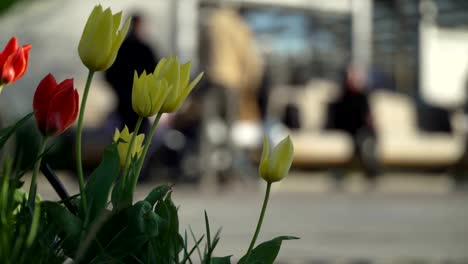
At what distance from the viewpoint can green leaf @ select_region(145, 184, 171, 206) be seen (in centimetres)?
128

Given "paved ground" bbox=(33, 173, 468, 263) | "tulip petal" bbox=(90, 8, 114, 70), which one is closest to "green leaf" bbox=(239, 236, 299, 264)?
"tulip petal" bbox=(90, 8, 114, 70)

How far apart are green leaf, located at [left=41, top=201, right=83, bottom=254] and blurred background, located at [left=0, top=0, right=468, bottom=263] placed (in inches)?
197

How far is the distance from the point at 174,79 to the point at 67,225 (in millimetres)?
192

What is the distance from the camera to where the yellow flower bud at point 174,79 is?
128 centimetres

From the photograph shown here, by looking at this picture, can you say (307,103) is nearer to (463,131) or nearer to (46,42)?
(463,131)

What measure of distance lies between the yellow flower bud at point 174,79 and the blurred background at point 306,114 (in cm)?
493

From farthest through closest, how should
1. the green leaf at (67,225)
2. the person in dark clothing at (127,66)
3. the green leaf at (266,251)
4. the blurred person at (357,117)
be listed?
1. the blurred person at (357,117)
2. the person in dark clothing at (127,66)
3. the green leaf at (266,251)
4. the green leaf at (67,225)

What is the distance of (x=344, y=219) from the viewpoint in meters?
10.3

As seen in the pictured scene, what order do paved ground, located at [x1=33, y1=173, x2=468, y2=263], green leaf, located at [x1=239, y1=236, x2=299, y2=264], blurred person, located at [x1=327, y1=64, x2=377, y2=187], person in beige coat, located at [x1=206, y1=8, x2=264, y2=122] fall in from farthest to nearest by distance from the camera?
1. blurred person, located at [x1=327, y1=64, x2=377, y2=187]
2. person in beige coat, located at [x1=206, y1=8, x2=264, y2=122]
3. paved ground, located at [x1=33, y1=173, x2=468, y2=263]
4. green leaf, located at [x1=239, y1=236, x2=299, y2=264]

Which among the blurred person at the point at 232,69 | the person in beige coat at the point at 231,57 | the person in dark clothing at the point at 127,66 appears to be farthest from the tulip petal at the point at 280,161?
the person in beige coat at the point at 231,57

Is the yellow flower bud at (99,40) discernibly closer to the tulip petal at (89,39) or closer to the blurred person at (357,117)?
the tulip petal at (89,39)

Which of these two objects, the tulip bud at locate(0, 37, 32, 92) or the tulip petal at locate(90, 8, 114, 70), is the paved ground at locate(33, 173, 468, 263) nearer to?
the tulip bud at locate(0, 37, 32, 92)

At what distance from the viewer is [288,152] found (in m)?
1.33

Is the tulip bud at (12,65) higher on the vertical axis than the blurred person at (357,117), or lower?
higher
